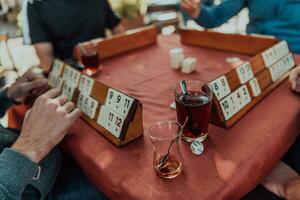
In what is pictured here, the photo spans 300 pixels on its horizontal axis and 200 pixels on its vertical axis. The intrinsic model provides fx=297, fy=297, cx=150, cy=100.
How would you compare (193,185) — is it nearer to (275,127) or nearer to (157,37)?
(275,127)

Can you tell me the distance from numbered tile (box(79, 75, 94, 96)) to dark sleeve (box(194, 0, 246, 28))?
805 mm

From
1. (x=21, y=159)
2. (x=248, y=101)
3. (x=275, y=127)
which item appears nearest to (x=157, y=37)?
(x=248, y=101)

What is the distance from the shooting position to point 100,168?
0.75m

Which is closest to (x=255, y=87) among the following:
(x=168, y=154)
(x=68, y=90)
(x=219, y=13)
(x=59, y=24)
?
(x=168, y=154)

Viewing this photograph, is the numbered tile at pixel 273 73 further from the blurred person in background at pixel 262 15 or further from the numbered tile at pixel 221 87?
the blurred person in background at pixel 262 15

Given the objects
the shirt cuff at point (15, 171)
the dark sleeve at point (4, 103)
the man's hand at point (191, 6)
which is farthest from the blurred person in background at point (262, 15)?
the shirt cuff at point (15, 171)

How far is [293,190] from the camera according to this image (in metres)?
0.81

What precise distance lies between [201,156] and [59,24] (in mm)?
1380

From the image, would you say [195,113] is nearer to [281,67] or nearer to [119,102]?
[119,102]

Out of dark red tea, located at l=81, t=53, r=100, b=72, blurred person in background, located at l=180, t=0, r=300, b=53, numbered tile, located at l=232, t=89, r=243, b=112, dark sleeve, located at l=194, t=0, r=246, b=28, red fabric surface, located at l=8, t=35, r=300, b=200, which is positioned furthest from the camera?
dark sleeve, located at l=194, t=0, r=246, b=28

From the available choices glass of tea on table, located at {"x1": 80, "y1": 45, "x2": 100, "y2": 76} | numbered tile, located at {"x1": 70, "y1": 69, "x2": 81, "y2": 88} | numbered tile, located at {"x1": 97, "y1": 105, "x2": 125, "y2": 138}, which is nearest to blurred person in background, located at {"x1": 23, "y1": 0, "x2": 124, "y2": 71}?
glass of tea on table, located at {"x1": 80, "y1": 45, "x2": 100, "y2": 76}

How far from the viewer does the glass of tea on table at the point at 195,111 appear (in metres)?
0.76

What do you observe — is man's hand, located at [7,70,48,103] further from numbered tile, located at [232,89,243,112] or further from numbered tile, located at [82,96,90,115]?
numbered tile, located at [232,89,243,112]

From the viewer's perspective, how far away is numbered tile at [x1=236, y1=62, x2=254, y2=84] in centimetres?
92
